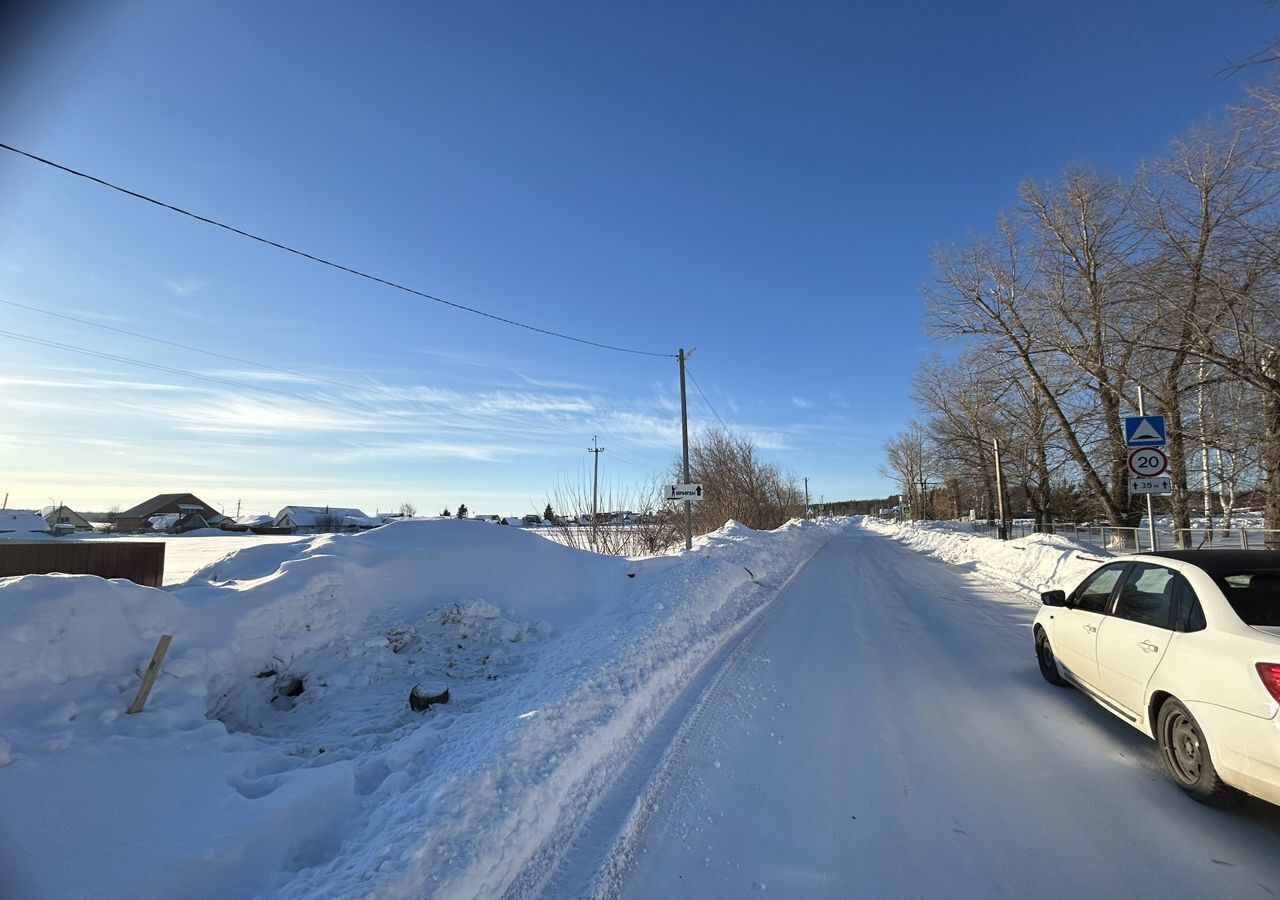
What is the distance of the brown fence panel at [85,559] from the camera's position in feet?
22.7

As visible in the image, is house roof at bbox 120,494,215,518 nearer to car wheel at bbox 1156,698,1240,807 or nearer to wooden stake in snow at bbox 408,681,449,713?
wooden stake in snow at bbox 408,681,449,713

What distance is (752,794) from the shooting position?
4066 mm

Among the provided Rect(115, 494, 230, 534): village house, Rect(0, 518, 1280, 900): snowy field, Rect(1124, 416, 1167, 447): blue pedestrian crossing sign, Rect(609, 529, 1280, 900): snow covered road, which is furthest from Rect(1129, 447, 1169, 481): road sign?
Rect(115, 494, 230, 534): village house

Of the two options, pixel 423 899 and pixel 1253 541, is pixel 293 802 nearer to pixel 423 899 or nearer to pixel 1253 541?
pixel 423 899

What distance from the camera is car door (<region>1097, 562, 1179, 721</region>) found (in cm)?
432

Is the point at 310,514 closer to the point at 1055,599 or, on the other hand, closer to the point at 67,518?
the point at 67,518

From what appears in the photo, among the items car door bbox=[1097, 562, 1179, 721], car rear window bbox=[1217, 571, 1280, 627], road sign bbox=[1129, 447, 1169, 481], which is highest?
road sign bbox=[1129, 447, 1169, 481]

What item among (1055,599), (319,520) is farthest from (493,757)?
(319,520)

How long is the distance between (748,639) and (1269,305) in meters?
13.5

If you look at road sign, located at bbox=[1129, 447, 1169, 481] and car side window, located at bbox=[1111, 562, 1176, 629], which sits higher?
A: road sign, located at bbox=[1129, 447, 1169, 481]

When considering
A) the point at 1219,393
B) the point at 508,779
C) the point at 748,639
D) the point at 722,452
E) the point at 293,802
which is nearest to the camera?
the point at 293,802

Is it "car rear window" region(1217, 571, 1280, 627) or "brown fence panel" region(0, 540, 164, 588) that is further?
"brown fence panel" region(0, 540, 164, 588)

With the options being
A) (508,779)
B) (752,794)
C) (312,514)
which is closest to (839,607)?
(752,794)

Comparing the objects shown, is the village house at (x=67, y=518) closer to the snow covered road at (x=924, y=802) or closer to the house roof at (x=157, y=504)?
the house roof at (x=157, y=504)
